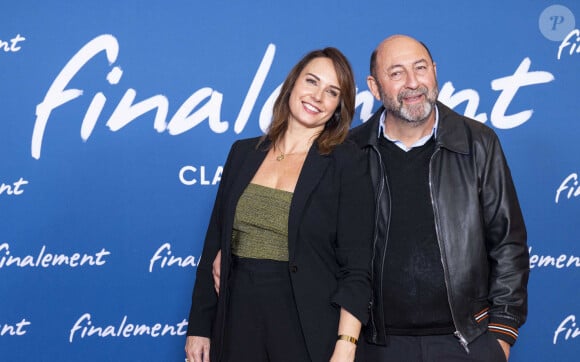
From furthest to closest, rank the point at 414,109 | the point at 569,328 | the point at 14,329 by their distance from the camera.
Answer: the point at 569,328, the point at 14,329, the point at 414,109

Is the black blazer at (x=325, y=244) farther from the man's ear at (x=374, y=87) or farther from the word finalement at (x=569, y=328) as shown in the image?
the word finalement at (x=569, y=328)

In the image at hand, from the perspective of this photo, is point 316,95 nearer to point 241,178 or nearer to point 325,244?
point 241,178

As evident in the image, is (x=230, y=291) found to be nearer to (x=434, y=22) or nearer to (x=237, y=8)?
(x=237, y=8)

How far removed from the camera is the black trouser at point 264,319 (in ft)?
5.95

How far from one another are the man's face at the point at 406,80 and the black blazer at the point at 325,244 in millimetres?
232

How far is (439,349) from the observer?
1.97 m

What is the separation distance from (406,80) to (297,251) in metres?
0.70

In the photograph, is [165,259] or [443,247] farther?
[165,259]

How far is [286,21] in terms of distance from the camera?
3.03 meters

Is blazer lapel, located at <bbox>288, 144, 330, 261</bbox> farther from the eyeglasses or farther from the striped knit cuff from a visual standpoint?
the striped knit cuff

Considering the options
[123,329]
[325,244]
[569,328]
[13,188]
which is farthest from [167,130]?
[569,328]

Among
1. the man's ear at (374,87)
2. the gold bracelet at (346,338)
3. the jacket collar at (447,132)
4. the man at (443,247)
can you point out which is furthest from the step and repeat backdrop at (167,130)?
the gold bracelet at (346,338)

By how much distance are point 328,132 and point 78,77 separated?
54.6 inches

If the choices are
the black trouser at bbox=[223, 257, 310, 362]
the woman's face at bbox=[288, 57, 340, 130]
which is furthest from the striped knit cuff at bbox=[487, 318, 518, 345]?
the woman's face at bbox=[288, 57, 340, 130]
